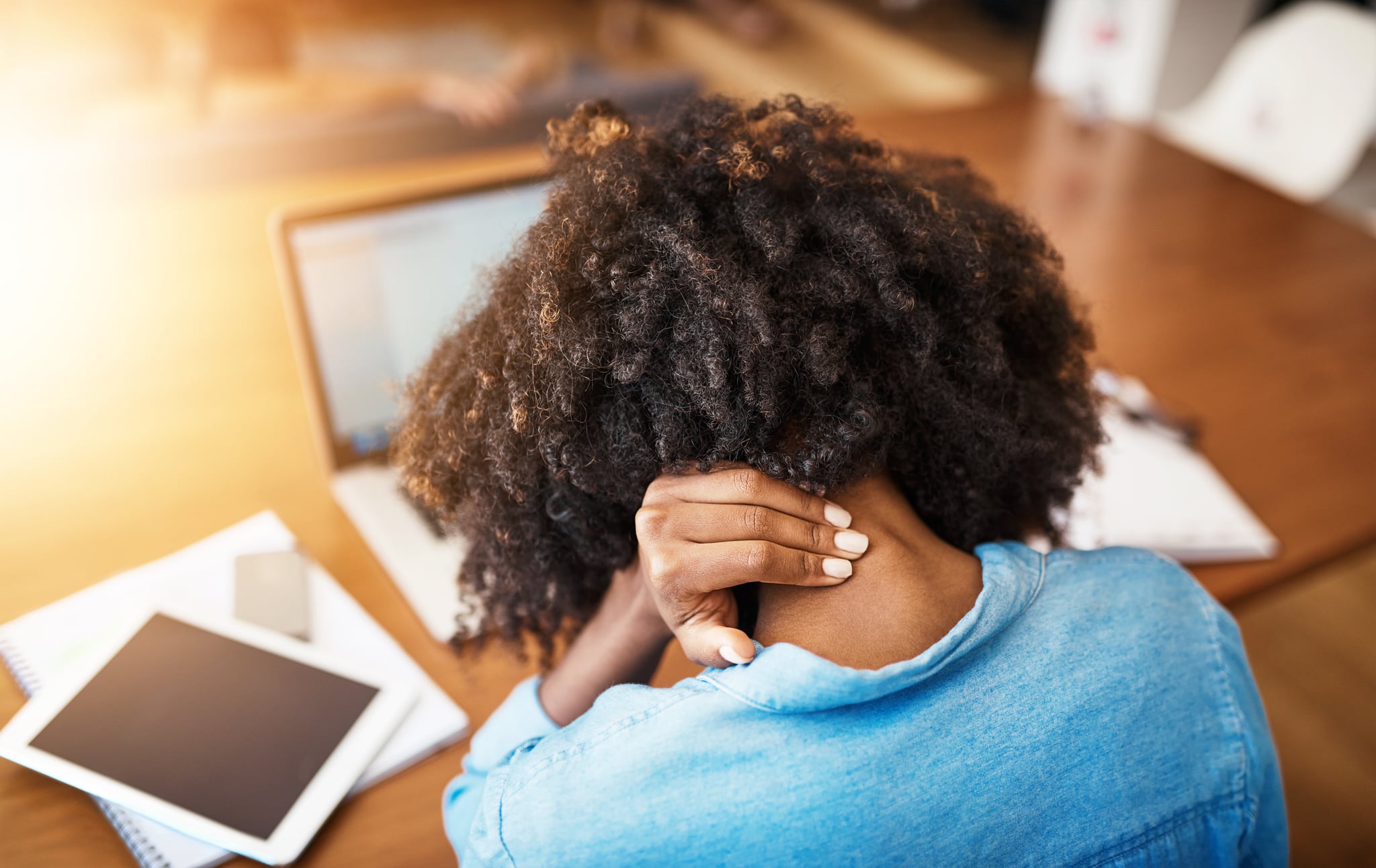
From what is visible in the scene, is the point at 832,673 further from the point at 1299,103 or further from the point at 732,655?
the point at 1299,103

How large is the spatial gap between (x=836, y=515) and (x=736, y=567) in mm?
94

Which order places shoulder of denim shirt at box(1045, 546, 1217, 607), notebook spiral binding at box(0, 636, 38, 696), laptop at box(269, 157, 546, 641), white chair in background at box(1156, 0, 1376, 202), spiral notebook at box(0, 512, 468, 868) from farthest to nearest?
white chair in background at box(1156, 0, 1376, 202), laptop at box(269, 157, 546, 641), notebook spiral binding at box(0, 636, 38, 696), spiral notebook at box(0, 512, 468, 868), shoulder of denim shirt at box(1045, 546, 1217, 607)

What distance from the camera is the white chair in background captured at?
2238mm

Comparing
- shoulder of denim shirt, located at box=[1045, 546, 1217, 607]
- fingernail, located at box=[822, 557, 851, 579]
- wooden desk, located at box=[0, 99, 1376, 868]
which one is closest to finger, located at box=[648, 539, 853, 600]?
fingernail, located at box=[822, 557, 851, 579]

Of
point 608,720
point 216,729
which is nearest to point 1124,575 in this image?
point 608,720

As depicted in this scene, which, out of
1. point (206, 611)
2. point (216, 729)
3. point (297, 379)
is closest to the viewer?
point (216, 729)

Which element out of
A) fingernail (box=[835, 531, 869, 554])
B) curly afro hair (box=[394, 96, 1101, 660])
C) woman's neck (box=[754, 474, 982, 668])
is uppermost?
curly afro hair (box=[394, 96, 1101, 660])

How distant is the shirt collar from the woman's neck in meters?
0.03

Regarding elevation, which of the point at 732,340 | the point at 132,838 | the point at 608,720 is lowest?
the point at 132,838

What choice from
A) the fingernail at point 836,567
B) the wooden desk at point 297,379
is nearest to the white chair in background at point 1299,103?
the wooden desk at point 297,379

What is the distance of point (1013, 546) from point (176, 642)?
2.87ft

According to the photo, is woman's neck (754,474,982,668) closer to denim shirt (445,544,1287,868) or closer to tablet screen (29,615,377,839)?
denim shirt (445,544,1287,868)

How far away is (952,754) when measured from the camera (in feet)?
2.15

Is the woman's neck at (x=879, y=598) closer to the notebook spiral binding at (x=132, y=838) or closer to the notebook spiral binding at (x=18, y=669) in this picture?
the notebook spiral binding at (x=132, y=838)
